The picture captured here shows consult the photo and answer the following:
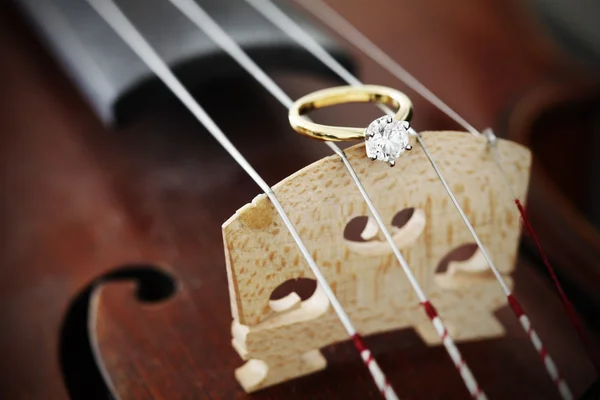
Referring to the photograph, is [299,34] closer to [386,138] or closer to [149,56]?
[149,56]

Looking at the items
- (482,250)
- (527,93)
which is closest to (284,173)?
(482,250)

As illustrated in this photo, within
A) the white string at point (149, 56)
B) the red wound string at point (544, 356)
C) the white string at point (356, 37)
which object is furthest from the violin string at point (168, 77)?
the white string at point (356, 37)

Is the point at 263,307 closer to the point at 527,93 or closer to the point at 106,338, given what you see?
the point at 106,338

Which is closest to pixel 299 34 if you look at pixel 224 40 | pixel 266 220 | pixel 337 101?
pixel 224 40

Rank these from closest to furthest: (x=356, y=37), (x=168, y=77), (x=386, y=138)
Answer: (x=386, y=138) < (x=168, y=77) < (x=356, y=37)

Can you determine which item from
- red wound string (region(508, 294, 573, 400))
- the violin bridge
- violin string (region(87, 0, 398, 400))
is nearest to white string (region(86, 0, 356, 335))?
violin string (region(87, 0, 398, 400))

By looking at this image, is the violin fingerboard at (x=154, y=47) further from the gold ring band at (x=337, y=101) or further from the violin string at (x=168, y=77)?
the gold ring band at (x=337, y=101)

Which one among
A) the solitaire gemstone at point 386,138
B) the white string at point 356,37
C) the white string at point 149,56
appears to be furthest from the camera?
the white string at point 356,37
